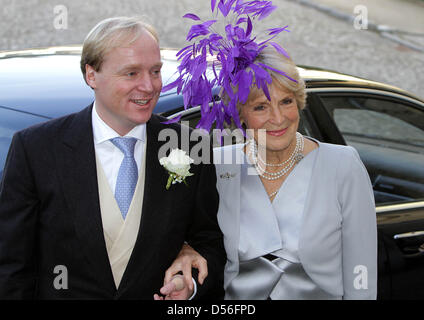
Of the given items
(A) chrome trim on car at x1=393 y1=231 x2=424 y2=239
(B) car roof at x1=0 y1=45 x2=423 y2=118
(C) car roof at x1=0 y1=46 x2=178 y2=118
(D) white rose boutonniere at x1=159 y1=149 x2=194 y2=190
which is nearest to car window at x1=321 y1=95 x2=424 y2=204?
(B) car roof at x1=0 y1=45 x2=423 y2=118

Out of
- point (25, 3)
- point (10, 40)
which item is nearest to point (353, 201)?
point (10, 40)

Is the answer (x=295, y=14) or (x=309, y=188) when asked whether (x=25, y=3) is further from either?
(x=309, y=188)

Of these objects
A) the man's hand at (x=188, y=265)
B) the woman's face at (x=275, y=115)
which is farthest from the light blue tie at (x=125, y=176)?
the woman's face at (x=275, y=115)

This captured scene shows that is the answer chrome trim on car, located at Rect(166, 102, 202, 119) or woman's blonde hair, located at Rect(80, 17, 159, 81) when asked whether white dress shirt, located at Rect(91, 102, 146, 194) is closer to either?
Answer: woman's blonde hair, located at Rect(80, 17, 159, 81)

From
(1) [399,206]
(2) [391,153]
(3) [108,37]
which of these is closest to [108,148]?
(3) [108,37]

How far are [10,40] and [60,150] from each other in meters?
7.90

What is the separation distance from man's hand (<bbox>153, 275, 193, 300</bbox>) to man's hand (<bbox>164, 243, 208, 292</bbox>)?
2cm

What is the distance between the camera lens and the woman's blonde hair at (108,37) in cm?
231

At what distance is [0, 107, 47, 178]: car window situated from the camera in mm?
2801

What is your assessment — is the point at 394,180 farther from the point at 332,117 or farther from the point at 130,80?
the point at 130,80

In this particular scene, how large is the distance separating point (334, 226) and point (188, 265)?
63 centimetres

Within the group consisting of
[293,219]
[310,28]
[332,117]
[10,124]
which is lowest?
[293,219]

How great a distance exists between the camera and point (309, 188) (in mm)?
2748

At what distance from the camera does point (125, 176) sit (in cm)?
243
